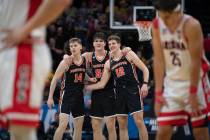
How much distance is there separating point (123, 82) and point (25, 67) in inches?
292

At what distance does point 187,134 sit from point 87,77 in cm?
243

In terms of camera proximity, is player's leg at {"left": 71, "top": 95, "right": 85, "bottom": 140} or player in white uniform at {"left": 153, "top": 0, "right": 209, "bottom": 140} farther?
player's leg at {"left": 71, "top": 95, "right": 85, "bottom": 140}

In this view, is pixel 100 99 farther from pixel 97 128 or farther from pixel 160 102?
pixel 160 102

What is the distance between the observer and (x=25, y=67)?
4289 mm

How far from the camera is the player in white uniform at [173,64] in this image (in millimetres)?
6109

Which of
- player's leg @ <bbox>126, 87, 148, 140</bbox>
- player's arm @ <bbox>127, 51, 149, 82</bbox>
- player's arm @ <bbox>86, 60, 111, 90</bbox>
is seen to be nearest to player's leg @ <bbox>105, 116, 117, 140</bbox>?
player's leg @ <bbox>126, 87, 148, 140</bbox>

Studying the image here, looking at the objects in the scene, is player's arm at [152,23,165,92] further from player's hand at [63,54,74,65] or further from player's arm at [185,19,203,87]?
player's hand at [63,54,74,65]

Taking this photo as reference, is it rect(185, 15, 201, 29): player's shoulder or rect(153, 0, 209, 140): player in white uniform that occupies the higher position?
rect(185, 15, 201, 29): player's shoulder

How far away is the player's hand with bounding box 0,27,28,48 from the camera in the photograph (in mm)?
4217

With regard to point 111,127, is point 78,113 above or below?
above

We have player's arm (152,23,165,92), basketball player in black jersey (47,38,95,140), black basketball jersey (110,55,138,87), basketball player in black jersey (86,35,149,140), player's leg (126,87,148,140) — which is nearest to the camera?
player's arm (152,23,165,92)

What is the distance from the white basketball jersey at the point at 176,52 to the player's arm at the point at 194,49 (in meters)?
0.17

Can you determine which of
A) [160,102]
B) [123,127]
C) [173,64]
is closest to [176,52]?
[173,64]

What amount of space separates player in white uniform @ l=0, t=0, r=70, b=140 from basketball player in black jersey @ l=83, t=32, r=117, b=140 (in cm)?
714
